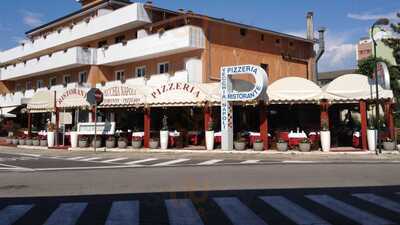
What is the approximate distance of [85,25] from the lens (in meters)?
41.5

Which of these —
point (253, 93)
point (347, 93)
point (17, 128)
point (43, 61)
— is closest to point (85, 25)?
point (43, 61)

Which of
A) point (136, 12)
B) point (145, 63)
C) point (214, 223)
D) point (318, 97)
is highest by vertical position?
point (136, 12)

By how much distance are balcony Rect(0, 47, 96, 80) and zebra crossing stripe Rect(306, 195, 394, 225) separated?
106ft

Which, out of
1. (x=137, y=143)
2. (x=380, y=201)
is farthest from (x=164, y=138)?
(x=380, y=201)

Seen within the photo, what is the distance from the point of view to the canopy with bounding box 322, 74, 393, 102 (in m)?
24.9

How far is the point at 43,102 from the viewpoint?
35594 millimetres

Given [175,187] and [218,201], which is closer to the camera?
[218,201]

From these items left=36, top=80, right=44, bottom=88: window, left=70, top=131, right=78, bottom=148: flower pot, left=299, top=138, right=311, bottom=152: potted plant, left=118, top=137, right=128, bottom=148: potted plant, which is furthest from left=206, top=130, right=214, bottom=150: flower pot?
left=36, top=80, right=44, bottom=88: window

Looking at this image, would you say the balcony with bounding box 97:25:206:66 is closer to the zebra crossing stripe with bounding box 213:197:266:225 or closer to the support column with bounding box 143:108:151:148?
the support column with bounding box 143:108:151:148

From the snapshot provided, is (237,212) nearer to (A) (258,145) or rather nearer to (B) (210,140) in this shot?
(A) (258,145)

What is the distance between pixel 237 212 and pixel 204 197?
1.83 meters

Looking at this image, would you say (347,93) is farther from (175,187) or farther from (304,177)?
(175,187)

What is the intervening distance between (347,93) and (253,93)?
4880mm

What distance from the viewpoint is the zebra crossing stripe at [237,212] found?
25.6 ft
